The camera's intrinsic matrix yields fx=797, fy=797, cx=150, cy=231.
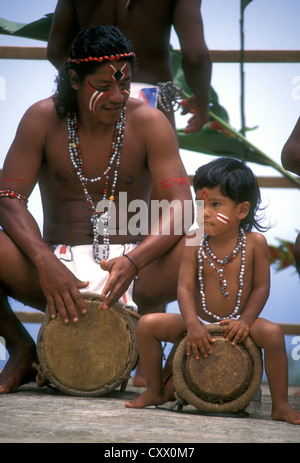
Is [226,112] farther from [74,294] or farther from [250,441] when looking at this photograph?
[250,441]

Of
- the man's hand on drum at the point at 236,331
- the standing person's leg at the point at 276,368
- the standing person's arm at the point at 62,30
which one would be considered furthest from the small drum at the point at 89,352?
the standing person's arm at the point at 62,30

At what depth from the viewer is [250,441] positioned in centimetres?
203

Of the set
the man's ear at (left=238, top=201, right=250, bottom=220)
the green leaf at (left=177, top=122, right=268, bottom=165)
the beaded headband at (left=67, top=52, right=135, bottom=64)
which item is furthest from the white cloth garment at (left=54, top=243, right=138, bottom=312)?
the green leaf at (left=177, top=122, right=268, bottom=165)

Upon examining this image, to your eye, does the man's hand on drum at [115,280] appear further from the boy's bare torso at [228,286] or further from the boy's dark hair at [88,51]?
the boy's dark hair at [88,51]

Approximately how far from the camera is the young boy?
274 centimetres

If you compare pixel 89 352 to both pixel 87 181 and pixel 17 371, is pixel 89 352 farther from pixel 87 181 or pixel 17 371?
pixel 87 181

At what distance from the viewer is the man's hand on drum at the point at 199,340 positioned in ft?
8.79

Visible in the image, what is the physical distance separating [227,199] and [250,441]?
1.04 m

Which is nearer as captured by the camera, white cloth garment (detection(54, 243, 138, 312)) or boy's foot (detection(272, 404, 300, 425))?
boy's foot (detection(272, 404, 300, 425))

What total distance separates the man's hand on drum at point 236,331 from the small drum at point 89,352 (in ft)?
1.46

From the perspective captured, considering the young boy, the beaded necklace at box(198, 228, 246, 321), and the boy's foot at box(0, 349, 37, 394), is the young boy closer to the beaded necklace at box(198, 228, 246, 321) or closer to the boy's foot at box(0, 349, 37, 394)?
the beaded necklace at box(198, 228, 246, 321)

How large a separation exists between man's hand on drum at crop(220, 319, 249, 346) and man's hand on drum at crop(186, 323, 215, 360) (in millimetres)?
62

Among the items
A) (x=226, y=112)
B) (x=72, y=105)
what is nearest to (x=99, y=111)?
(x=72, y=105)
